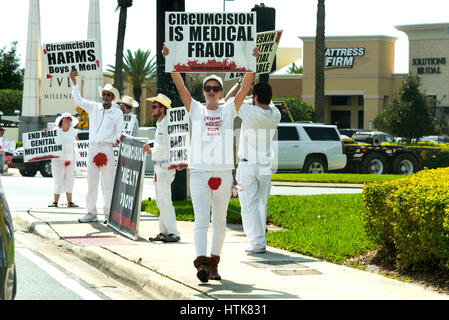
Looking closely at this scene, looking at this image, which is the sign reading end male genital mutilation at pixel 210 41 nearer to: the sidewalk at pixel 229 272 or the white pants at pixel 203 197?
the sidewalk at pixel 229 272

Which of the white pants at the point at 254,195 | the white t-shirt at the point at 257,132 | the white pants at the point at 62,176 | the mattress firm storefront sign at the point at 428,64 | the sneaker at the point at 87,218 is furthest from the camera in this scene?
the mattress firm storefront sign at the point at 428,64

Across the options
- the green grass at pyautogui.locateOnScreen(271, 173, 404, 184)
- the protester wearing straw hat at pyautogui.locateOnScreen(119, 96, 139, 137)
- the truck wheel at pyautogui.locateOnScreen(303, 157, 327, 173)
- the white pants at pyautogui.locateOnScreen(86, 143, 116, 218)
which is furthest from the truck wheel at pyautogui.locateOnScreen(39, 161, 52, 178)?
the white pants at pyautogui.locateOnScreen(86, 143, 116, 218)

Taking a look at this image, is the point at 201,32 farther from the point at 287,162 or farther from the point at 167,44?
the point at 287,162

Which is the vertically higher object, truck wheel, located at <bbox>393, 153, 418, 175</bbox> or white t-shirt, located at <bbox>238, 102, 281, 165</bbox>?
white t-shirt, located at <bbox>238, 102, 281, 165</bbox>

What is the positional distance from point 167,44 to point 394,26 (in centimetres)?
6832

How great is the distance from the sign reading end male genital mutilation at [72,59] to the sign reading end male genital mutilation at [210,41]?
453 cm

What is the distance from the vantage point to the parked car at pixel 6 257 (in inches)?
169

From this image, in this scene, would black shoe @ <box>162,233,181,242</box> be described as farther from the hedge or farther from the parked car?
the parked car

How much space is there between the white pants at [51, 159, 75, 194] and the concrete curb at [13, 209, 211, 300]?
429cm

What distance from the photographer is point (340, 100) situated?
3228 inches

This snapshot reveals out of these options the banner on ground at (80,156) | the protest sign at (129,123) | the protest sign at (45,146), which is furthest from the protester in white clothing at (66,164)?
the protest sign at (129,123)

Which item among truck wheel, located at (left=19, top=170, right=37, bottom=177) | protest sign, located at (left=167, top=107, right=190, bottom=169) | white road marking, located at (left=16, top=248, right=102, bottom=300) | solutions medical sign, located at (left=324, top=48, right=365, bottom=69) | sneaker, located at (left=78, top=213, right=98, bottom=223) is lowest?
white road marking, located at (left=16, top=248, right=102, bottom=300)

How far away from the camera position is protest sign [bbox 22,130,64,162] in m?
16.7
